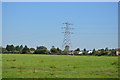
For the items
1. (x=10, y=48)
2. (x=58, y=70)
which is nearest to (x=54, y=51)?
(x=10, y=48)

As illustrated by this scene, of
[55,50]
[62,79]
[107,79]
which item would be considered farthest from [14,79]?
[55,50]

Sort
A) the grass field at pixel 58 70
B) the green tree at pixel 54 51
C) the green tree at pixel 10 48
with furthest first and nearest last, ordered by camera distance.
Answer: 1. the green tree at pixel 10 48
2. the green tree at pixel 54 51
3. the grass field at pixel 58 70

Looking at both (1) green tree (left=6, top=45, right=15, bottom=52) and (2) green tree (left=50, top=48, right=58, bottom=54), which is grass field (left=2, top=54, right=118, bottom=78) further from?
(1) green tree (left=6, top=45, right=15, bottom=52)

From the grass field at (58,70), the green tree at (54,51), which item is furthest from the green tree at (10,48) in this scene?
the grass field at (58,70)

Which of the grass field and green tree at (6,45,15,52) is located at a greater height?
green tree at (6,45,15,52)

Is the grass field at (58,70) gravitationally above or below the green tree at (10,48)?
below

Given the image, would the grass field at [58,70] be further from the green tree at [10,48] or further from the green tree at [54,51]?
the green tree at [10,48]

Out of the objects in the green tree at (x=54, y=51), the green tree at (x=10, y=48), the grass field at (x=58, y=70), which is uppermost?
the green tree at (x=10, y=48)

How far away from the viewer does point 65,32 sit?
243 ft

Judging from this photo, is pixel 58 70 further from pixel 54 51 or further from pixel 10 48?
pixel 10 48

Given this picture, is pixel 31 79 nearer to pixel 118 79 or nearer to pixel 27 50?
pixel 118 79

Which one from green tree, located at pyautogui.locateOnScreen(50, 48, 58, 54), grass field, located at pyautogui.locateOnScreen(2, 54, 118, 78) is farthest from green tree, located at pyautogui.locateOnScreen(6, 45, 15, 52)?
grass field, located at pyautogui.locateOnScreen(2, 54, 118, 78)

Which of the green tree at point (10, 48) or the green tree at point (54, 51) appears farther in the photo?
the green tree at point (10, 48)

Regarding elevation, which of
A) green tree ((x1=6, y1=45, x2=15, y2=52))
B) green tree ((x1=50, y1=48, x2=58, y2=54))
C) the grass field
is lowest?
the grass field
